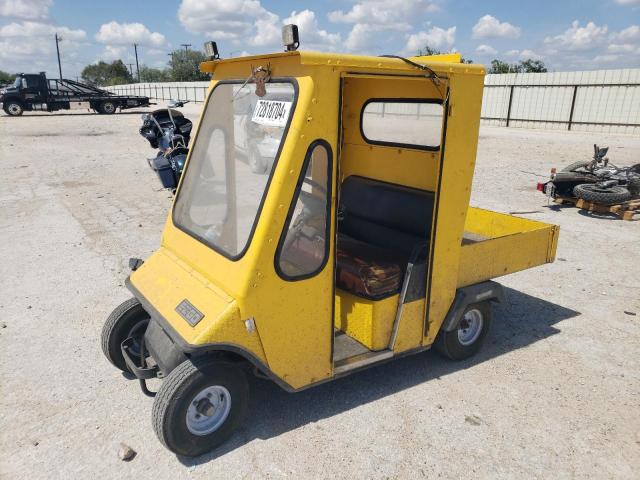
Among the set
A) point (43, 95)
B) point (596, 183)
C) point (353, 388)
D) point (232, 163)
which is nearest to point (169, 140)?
point (232, 163)

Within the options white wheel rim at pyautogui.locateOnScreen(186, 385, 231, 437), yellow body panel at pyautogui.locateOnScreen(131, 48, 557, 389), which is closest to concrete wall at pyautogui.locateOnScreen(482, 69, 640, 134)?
yellow body panel at pyautogui.locateOnScreen(131, 48, 557, 389)

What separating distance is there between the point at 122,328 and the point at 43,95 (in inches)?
1130

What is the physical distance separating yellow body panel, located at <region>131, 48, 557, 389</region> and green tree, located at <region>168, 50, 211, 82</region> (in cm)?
7528

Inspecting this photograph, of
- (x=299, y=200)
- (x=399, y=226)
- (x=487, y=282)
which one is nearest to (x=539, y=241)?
(x=487, y=282)

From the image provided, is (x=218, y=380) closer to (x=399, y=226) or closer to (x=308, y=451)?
(x=308, y=451)

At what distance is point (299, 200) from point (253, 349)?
0.95 m

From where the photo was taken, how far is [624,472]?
3.00 metres

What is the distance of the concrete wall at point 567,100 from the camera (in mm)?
21109

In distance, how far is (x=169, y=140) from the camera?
969 centimetres

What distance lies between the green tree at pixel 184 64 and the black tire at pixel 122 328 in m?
75.1

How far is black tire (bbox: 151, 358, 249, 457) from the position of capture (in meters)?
2.88

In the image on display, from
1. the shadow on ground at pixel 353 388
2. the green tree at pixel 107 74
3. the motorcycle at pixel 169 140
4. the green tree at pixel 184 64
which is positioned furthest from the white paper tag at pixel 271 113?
the green tree at pixel 107 74

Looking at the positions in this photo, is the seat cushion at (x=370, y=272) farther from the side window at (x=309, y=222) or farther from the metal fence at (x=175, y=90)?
the metal fence at (x=175, y=90)

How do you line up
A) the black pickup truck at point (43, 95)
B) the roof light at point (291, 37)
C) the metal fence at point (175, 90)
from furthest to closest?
the metal fence at point (175, 90), the black pickup truck at point (43, 95), the roof light at point (291, 37)
